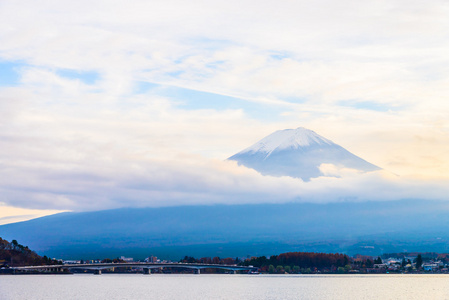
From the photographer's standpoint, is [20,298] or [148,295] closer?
[20,298]

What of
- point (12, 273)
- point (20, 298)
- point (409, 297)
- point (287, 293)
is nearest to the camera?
point (20, 298)

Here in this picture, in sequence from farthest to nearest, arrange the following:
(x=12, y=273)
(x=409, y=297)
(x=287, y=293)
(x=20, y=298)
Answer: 1. (x=12, y=273)
2. (x=287, y=293)
3. (x=409, y=297)
4. (x=20, y=298)

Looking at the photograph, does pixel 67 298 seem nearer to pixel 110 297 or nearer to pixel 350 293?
pixel 110 297

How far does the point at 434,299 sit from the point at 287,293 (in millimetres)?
20059

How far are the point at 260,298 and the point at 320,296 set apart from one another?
29.5 ft

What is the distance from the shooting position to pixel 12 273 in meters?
198

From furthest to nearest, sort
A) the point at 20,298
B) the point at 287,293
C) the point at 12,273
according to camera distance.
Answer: the point at 12,273 → the point at 287,293 → the point at 20,298

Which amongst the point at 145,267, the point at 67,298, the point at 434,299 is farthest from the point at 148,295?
the point at 145,267

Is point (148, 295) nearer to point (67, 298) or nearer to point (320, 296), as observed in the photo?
point (67, 298)

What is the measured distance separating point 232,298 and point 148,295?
11482 mm

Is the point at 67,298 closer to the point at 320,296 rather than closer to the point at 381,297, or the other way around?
the point at 320,296

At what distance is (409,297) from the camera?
9888 cm

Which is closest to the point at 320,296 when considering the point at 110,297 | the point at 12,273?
the point at 110,297

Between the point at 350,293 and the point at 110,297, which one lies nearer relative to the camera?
the point at 110,297
